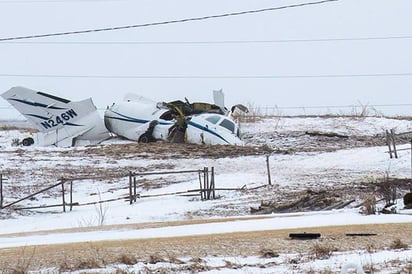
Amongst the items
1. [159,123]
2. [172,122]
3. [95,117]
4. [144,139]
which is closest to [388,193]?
[172,122]

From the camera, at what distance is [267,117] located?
52562mm

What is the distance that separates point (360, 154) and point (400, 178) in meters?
6.72

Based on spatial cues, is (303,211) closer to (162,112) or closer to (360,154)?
(360,154)

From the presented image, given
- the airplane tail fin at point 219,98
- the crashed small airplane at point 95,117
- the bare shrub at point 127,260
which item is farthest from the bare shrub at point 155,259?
the airplane tail fin at point 219,98

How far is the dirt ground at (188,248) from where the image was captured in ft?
39.0

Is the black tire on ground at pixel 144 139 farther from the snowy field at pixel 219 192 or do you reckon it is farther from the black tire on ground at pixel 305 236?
the black tire on ground at pixel 305 236

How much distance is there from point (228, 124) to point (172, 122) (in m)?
2.92

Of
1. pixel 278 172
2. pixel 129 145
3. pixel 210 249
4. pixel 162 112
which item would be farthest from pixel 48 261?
pixel 162 112

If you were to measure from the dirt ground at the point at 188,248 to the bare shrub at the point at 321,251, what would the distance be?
5 centimetres

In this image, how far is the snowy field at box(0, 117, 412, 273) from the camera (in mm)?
11641

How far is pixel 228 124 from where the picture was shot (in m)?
41.6

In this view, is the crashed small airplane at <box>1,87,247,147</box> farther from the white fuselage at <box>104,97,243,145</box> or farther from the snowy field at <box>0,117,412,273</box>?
the snowy field at <box>0,117,412,273</box>

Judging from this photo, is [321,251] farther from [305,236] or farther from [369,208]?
[369,208]

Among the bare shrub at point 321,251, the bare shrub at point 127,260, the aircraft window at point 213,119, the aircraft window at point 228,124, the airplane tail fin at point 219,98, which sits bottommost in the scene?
the bare shrub at point 321,251
